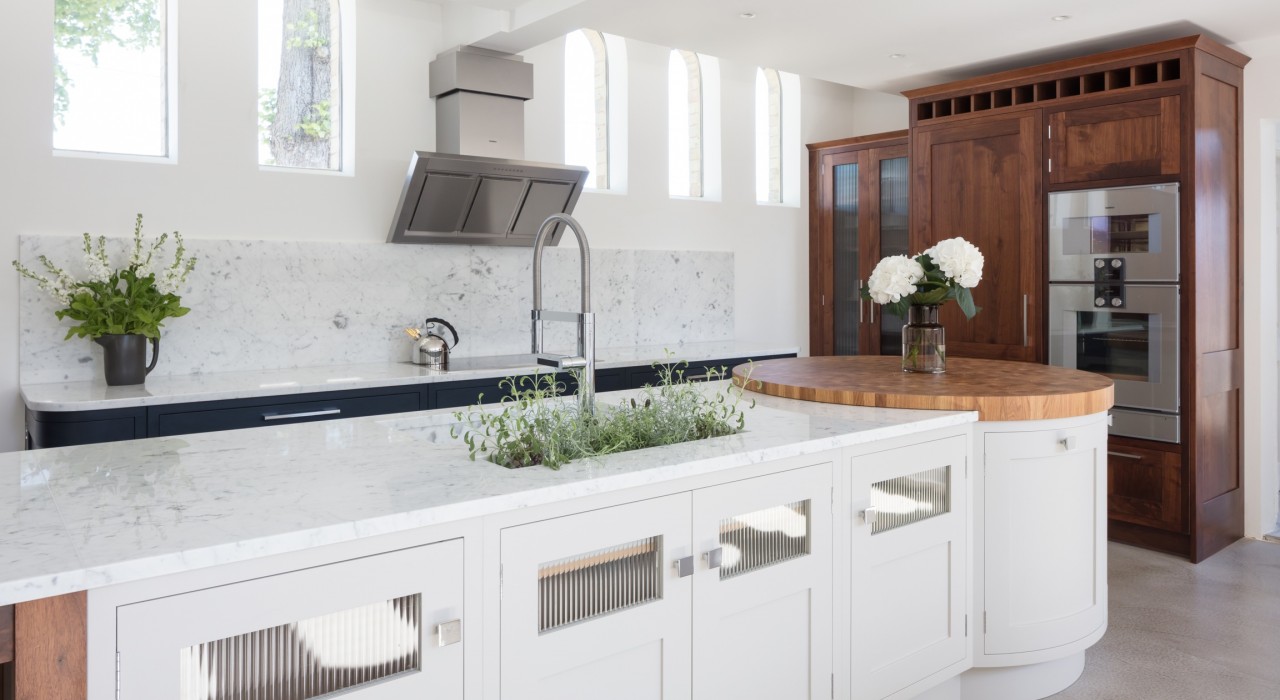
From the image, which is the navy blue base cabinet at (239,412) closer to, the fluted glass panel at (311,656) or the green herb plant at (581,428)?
the green herb plant at (581,428)

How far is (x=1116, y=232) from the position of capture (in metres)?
4.34

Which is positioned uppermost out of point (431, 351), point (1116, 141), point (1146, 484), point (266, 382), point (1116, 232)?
point (1116, 141)

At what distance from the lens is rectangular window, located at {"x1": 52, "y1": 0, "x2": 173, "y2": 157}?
375 cm

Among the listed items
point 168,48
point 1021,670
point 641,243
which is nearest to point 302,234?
point 168,48

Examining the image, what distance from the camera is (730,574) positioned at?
1903 mm

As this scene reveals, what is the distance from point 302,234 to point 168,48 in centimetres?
97

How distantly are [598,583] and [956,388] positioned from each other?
1508 mm

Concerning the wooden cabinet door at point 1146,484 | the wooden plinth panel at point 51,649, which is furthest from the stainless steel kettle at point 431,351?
the wooden cabinet door at point 1146,484

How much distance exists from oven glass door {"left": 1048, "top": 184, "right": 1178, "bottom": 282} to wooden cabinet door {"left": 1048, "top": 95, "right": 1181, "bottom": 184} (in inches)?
3.7

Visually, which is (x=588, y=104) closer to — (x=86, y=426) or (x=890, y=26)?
(x=890, y=26)

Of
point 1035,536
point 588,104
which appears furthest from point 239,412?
point 588,104

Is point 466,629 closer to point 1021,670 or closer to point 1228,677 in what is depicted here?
point 1021,670

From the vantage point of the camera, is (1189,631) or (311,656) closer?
(311,656)

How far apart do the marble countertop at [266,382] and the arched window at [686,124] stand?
1.62 m
